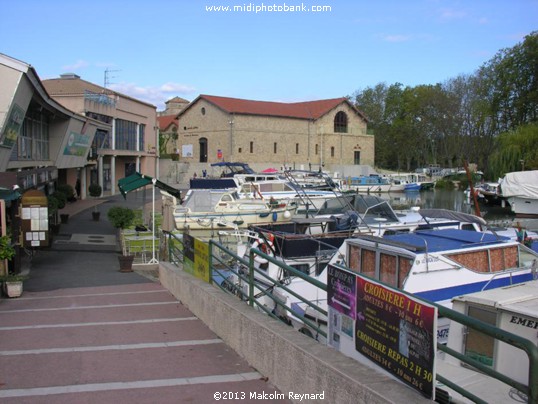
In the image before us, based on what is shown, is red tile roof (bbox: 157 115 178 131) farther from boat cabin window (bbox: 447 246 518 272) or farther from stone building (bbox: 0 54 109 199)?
boat cabin window (bbox: 447 246 518 272)

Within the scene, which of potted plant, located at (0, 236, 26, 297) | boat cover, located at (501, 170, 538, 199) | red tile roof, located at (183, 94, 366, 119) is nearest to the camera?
potted plant, located at (0, 236, 26, 297)

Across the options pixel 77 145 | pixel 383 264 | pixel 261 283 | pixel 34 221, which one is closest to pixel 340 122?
pixel 77 145

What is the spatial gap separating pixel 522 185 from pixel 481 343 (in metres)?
40.1

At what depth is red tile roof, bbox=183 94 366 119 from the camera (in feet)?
235

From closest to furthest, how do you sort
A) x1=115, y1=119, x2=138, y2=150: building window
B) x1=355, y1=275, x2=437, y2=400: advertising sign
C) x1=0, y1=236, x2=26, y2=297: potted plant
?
x1=355, y1=275, x2=437, y2=400: advertising sign
x1=0, y1=236, x2=26, y2=297: potted plant
x1=115, y1=119, x2=138, y2=150: building window

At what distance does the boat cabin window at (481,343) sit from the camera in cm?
638

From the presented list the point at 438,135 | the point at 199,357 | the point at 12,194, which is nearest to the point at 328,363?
the point at 199,357

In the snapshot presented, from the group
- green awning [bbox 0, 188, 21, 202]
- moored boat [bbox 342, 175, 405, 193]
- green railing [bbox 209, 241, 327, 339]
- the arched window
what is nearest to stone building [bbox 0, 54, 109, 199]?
green awning [bbox 0, 188, 21, 202]

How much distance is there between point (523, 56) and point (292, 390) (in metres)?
70.1

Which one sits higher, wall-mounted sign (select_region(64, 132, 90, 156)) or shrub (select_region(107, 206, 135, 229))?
wall-mounted sign (select_region(64, 132, 90, 156))

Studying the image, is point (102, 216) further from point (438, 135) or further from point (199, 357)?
→ point (438, 135)

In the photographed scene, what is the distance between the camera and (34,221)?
54.3 ft

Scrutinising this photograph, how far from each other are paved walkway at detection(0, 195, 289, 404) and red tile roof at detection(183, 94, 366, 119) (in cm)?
5892

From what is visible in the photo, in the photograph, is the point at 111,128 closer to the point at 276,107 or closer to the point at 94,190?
the point at 94,190
